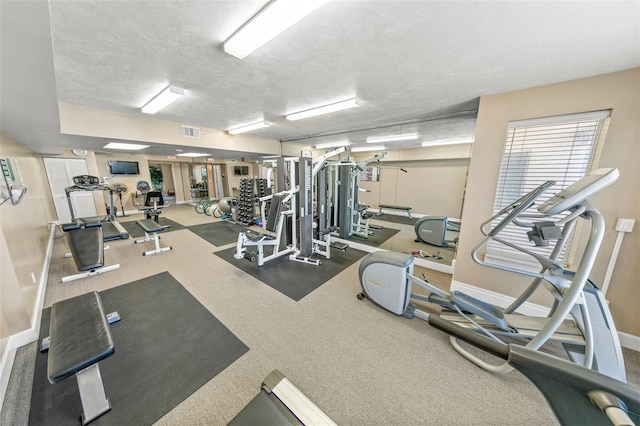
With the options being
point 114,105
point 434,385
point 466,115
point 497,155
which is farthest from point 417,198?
point 114,105

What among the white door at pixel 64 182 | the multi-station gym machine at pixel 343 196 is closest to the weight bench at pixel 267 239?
the multi-station gym machine at pixel 343 196

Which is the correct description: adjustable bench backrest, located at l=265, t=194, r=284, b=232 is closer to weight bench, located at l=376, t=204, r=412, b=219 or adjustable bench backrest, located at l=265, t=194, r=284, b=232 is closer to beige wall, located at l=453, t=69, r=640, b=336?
weight bench, located at l=376, t=204, r=412, b=219

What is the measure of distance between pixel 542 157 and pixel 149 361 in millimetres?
4291

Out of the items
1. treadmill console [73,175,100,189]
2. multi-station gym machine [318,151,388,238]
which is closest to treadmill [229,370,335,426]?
multi-station gym machine [318,151,388,238]

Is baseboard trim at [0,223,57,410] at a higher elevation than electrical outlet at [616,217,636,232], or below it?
below

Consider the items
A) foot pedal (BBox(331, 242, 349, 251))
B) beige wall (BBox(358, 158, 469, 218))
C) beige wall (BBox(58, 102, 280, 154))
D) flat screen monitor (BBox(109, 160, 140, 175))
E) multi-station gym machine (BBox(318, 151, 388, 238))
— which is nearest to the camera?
beige wall (BBox(58, 102, 280, 154))

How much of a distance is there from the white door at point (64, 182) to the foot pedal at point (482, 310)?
352 inches

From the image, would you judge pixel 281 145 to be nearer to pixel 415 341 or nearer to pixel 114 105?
pixel 114 105

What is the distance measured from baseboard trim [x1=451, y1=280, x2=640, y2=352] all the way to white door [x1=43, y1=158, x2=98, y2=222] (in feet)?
30.3

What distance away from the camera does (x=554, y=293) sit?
1575 millimetres

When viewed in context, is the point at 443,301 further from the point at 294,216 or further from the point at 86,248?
the point at 86,248

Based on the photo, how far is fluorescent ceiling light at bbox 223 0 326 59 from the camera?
3.76ft

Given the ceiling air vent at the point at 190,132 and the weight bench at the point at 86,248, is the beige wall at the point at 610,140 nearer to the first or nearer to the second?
the ceiling air vent at the point at 190,132

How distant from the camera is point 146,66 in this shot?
191 cm
